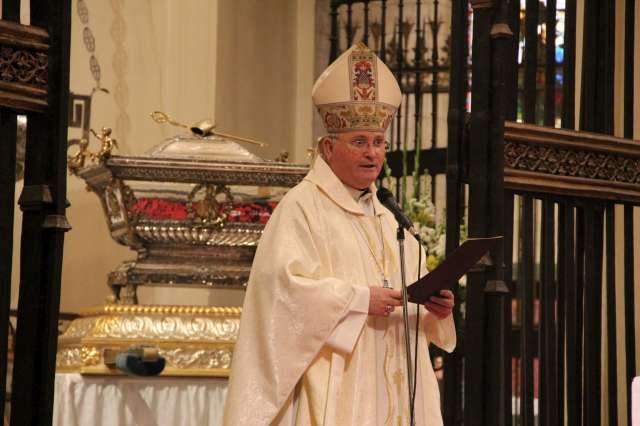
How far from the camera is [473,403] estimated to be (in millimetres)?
4480

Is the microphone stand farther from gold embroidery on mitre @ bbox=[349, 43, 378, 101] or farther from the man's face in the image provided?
gold embroidery on mitre @ bbox=[349, 43, 378, 101]

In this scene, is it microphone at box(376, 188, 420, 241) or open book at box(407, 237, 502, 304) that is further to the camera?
microphone at box(376, 188, 420, 241)

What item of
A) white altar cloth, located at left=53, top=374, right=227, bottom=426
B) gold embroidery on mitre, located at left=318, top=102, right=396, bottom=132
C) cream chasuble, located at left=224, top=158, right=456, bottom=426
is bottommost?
white altar cloth, located at left=53, top=374, right=227, bottom=426

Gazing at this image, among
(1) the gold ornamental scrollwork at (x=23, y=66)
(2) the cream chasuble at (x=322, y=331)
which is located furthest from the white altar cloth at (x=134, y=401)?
(1) the gold ornamental scrollwork at (x=23, y=66)

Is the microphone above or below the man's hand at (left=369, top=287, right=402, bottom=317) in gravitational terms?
above

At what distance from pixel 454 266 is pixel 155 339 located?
3021 millimetres

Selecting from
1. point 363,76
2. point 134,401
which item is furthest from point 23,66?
point 134,401

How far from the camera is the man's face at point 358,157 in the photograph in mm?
4488

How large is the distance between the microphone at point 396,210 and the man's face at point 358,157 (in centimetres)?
23

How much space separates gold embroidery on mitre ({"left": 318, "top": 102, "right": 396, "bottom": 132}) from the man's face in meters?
0.03

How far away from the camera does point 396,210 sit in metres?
4.18

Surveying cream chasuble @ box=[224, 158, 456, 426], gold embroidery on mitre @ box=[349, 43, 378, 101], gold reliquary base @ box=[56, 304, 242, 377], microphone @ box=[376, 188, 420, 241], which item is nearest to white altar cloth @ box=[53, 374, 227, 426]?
gold reliquary base @ box=[56, 304, 242, 377]

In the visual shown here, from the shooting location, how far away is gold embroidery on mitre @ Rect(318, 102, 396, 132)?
4.52m

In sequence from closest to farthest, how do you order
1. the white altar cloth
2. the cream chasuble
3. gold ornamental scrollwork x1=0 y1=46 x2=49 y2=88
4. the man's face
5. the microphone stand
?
1. gold ornamental scrollwork x1=0 y1=46 x2=49 y2=88
2. the microphone stand
3. the cream chasuble
4. the man's face
5. the white altar cloth
